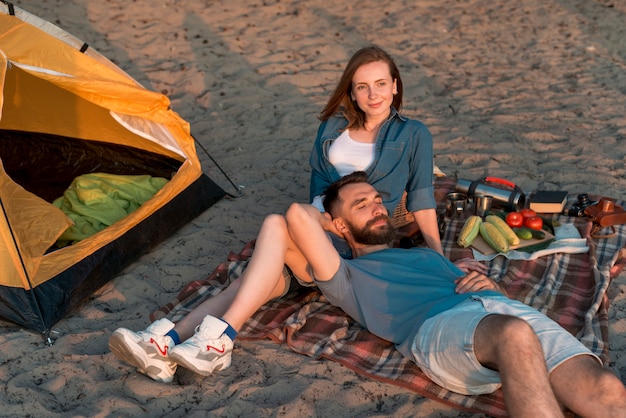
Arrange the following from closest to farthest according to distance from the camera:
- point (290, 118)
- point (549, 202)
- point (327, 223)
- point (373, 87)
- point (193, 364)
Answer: point (193, 364) → point (327, 223) → point (373, 87) → point (549, 202) → point (290, 118)

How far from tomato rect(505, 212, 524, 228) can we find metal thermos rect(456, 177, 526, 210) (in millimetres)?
205

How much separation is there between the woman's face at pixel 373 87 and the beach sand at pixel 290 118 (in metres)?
1.27

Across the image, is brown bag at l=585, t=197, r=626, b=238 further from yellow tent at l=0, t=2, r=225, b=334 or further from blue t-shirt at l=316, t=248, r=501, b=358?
yellow tent at l=0, t=2, r=225, b=334

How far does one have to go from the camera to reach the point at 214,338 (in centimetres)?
319

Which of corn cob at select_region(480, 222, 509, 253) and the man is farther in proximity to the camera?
corn cob at select_region(480, 222, 509, 253)

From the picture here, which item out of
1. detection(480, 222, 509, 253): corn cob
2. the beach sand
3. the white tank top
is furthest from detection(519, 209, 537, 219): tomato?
the white tank top

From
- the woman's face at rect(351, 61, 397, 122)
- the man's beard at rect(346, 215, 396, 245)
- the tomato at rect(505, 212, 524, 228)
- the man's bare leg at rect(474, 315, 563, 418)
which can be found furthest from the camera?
the tomato at rect(505, 212, 524, 228)

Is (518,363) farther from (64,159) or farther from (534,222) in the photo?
(64,159)

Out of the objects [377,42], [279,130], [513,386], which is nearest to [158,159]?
[279,130]

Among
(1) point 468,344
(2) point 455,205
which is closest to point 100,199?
(2) point 455,205

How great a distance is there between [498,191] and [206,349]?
7.94ft

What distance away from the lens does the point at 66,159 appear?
5305 mm

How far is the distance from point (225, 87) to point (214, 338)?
173 inches

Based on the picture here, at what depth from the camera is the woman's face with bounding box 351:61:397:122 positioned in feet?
13.1
